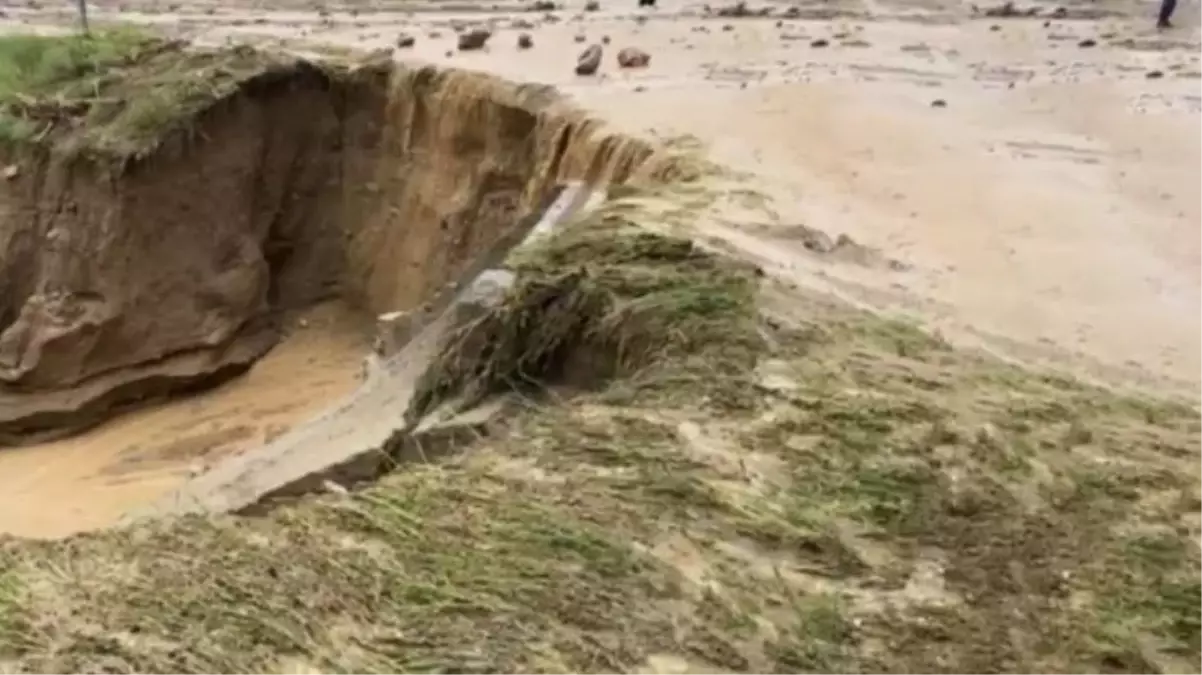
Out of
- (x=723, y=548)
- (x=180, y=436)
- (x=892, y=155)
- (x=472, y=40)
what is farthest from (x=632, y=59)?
(x=723, y=548)

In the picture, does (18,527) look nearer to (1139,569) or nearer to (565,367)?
(565,367)

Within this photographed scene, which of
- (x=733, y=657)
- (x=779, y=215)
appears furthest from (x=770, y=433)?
(x=779, y=215)

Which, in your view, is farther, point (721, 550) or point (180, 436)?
point (180, 436)

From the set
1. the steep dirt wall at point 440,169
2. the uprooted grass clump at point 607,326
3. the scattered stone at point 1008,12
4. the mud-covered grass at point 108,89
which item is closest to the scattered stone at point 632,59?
the steep dirt wall at point 440,169

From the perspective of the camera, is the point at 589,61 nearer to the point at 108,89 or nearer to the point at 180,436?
the point at 108,89

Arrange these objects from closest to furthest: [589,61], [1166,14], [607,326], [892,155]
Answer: [607,326] → [892,155] → [589,61] → [1166,14]

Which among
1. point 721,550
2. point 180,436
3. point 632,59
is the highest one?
point 632,59
